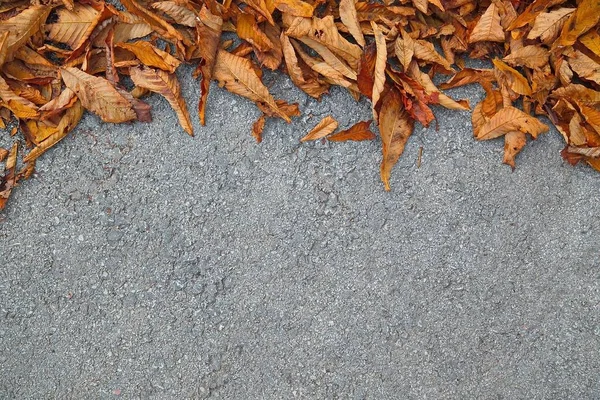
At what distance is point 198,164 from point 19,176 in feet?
1.74

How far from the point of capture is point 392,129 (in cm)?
169

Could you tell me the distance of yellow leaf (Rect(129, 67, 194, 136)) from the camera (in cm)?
167

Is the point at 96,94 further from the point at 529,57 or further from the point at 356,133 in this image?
the point at 529,57

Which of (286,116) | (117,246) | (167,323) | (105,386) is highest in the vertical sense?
(286,116)

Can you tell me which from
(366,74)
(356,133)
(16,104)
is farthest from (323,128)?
(16,104)

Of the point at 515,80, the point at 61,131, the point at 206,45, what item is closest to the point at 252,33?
the point at 206,45

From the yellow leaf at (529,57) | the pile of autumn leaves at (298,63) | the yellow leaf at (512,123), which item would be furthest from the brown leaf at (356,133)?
the yellow leaf at (529,57)

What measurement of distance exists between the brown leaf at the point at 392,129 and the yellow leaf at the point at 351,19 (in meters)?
0.19

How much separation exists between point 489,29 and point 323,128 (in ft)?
1.92

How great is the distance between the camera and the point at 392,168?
1694mm

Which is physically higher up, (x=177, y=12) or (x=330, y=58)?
(x=177, y=12)

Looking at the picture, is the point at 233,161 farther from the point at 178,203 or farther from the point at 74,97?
the point at 74,97

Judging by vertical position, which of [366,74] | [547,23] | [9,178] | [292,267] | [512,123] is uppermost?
[547,23]

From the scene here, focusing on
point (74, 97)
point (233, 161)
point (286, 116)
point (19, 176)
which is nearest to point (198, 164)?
point (233, 161)
